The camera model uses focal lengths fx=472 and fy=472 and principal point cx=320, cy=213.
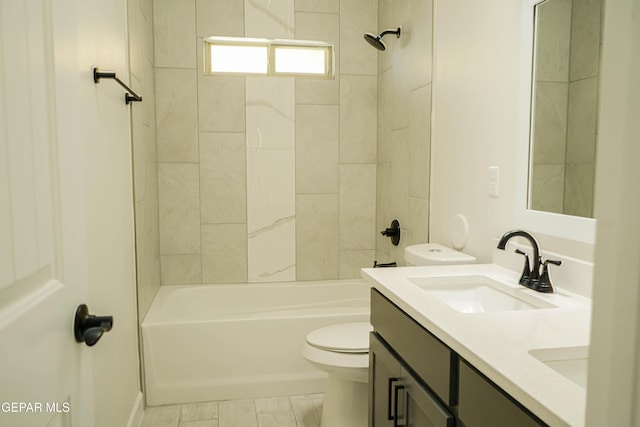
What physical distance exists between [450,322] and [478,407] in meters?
0.23

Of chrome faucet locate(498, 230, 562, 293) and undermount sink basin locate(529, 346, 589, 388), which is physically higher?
chrome faucet locate(498, 230, 562, 293)

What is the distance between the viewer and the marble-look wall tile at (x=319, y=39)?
11.3ft

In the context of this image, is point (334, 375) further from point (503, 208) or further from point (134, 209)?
point (134, 209)

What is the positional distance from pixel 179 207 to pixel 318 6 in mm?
1780

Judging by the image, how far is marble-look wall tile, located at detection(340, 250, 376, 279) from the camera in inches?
144

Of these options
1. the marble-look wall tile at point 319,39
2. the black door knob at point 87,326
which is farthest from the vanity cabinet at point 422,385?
the marble-look wall tile at point 319,39

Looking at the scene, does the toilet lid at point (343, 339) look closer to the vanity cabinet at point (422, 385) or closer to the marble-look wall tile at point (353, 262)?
the vanity cabinet at point (422, 385)

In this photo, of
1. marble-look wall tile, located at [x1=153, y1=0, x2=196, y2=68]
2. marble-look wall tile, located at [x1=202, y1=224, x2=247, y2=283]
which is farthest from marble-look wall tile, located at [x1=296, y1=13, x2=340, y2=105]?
marble-look wall tile, located at [x1=202, y1=224, x2=247, y2=283]

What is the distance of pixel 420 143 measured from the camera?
275cm

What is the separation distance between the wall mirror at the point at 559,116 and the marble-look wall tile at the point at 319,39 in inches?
75.4

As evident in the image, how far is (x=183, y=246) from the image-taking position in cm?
342

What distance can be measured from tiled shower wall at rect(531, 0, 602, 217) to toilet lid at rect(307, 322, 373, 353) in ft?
3.23

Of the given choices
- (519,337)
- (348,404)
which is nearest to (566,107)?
(519,337)

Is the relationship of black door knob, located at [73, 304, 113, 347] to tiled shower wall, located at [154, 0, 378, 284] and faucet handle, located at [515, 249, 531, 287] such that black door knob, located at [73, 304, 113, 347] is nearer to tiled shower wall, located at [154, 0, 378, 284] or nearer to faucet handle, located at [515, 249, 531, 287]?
faucet handle, located at [515, 249, 531, 287]
